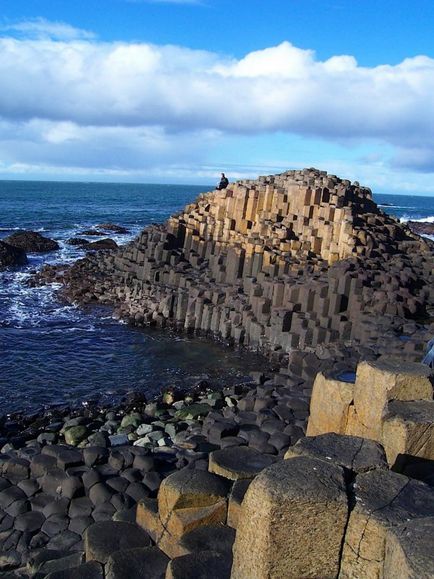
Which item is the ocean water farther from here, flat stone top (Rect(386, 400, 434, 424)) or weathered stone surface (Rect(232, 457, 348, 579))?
weathered stone surface (Rect(232, 457, 348, 579))

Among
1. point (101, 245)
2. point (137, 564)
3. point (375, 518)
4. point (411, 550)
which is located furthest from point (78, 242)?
point (411, 550)

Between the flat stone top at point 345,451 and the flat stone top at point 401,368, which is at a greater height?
the flat stone top at point 401,368

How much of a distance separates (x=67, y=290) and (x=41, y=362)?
830 cm

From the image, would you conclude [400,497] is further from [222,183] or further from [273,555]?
[222,183]

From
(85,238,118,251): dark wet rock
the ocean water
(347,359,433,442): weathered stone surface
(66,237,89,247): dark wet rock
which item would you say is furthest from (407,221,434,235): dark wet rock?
(347,359,433,442): weathered stone surface

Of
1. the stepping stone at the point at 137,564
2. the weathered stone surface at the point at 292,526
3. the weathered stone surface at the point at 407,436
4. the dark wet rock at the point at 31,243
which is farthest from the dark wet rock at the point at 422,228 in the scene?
the weathered stone surface at the point at 292,526

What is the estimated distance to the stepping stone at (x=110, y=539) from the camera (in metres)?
6.21

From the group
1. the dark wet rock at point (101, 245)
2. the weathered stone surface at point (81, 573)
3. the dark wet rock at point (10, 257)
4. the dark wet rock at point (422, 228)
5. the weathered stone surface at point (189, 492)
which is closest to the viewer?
the weathered stone surface at point (81, 573)

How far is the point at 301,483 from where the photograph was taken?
14.4ft

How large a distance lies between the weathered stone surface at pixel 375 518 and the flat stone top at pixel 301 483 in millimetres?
165

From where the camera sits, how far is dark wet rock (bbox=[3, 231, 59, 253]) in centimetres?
3478

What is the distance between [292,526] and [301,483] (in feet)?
0.97

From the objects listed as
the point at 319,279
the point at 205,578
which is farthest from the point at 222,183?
the point at 205,578

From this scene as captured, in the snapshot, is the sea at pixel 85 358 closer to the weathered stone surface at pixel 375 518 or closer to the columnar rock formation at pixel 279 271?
the columnar rock formation at pixel 279 271
